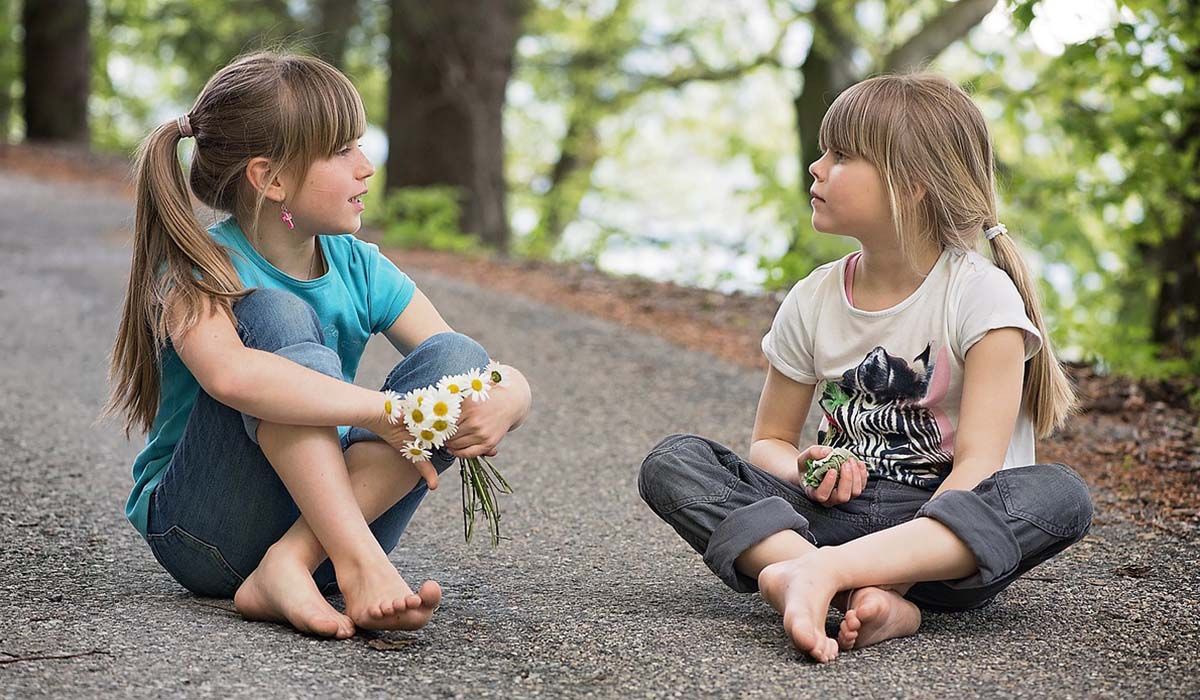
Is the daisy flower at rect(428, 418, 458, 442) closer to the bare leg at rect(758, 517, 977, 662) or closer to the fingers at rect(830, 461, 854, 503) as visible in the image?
the bare leg at rect(758, 517, 977, 662)

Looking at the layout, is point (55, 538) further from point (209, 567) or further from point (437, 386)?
point (437, 386)

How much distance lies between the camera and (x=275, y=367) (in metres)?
2.15

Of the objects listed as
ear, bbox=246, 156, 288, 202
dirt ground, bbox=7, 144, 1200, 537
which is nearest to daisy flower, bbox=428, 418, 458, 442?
ear, bbox=246, 156, 288, 202

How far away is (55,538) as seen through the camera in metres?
2.94

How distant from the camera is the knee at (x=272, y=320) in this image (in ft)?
7.34

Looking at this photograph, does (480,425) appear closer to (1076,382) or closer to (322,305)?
(322,305)

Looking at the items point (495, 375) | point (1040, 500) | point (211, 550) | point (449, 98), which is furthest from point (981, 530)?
point (449, 98)

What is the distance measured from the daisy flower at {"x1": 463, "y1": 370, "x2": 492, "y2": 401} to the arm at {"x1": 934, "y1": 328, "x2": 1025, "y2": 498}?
85 centimetres

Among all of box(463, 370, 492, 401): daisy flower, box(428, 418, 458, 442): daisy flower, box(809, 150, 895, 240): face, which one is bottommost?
box(428, 418, 458, 442): daisy flower

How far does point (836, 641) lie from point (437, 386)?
0.83 metres

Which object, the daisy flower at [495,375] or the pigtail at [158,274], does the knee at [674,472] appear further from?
the pigtail at [158,274]

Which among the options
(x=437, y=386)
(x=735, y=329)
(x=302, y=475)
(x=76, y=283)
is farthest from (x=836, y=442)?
(x=76, y=283)

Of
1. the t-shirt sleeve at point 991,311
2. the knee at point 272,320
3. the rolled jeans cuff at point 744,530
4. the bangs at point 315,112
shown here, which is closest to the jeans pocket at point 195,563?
the knee at point 272,320

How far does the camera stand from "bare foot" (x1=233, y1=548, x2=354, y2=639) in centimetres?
219
